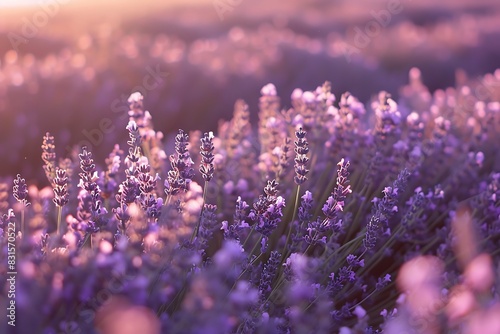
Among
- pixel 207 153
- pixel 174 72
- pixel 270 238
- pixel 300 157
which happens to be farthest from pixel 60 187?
pixel 174 72

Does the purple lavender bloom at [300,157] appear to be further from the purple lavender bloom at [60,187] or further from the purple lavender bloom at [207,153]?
the purple lavender bloom at [60,187]

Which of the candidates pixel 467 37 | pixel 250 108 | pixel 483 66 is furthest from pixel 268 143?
pixel 467 37

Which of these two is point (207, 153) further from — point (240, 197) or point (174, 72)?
point (174, 72)

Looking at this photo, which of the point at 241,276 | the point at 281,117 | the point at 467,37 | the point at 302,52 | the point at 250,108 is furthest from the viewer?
the point at 467,37

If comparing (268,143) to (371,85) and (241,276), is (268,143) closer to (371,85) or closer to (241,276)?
(241,276)

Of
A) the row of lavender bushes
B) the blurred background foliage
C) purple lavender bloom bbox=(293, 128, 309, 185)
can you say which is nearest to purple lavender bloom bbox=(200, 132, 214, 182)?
the row of lavender bushes

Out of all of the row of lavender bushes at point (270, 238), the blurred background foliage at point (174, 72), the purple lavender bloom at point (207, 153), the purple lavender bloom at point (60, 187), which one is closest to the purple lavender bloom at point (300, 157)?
the row of lavender bushes at point (270, 238)

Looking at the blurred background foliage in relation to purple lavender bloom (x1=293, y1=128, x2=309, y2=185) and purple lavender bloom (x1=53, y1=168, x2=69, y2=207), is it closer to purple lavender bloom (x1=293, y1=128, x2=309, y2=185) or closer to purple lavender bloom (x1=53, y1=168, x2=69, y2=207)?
purple lavender bloom (x1=53, y1=168, x2=69, y2=207)

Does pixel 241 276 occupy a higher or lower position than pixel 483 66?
lower
